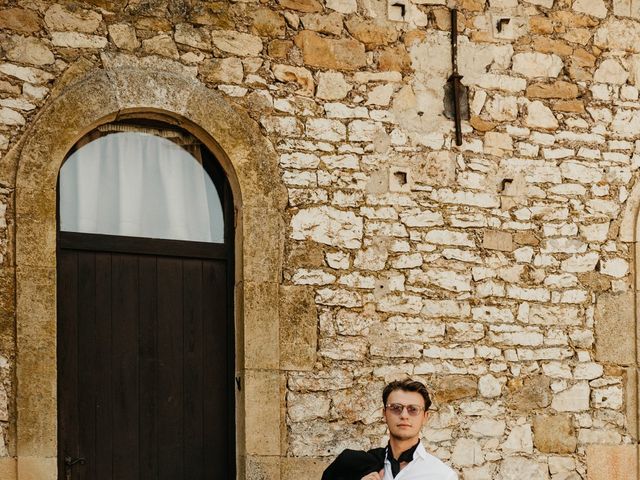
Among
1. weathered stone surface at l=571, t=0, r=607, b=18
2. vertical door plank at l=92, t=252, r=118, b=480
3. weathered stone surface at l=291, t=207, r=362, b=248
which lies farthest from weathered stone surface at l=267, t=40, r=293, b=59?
weathered stone surface at l=571, t=0, r=607, b=18

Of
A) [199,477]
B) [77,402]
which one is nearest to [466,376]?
[199,477]

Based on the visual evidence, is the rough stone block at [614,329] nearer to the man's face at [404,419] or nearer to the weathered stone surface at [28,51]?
the man's face at [404,419]

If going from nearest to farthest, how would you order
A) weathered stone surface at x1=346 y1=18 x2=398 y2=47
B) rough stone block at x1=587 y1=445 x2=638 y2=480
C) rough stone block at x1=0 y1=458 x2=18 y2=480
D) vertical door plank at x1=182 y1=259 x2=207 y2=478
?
1. rough stone block at x1=0 y1=458 x2=18 y2=480
2. vertical door plank at x1=182 y1=259 x2=207 y2=478
3. weathered stone surface at x1=346 y1=18 x2=398 y2=47
4. rough stone block at x1=587 y1=445 x2=638 y2=480

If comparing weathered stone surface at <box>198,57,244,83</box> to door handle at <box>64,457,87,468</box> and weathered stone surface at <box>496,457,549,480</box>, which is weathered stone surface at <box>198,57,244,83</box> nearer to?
door handle at <box>64,457,87,468</box>

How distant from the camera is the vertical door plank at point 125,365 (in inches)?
298

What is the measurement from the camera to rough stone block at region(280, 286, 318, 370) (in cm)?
777

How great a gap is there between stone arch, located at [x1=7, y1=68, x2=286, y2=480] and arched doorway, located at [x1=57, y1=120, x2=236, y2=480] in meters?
0.15

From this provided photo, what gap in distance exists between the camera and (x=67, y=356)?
7.46 m

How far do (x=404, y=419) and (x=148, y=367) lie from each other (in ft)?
8.56

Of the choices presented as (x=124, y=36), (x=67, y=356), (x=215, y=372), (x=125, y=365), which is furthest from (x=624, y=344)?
(x=124, y=36)

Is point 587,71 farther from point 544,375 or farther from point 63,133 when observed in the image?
point 63,133

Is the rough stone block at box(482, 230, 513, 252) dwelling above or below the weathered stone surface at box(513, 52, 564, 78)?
below

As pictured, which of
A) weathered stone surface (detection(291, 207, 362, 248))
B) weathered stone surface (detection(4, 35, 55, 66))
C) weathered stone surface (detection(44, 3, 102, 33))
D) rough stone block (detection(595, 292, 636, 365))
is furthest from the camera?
rough stone block (detection(595, 292, 636, 365))

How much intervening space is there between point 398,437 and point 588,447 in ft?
11.1
